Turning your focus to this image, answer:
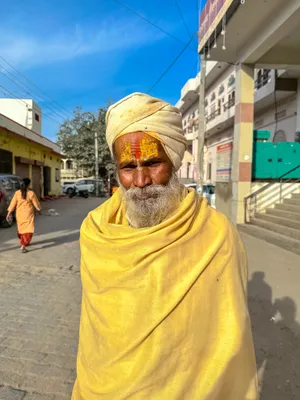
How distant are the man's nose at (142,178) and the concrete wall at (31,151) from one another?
15203 mm

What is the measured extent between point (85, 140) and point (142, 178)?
1337 inches

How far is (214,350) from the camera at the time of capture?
3.73ft

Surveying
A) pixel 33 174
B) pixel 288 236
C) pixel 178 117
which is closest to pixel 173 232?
pixel 178 117

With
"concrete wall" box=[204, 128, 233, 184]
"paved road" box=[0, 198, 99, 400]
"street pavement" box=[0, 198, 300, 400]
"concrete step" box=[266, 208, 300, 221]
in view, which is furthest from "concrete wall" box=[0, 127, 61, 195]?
"concrete wall" box=[204, 128, 233, 184]

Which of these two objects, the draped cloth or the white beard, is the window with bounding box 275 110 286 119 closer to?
the white beard

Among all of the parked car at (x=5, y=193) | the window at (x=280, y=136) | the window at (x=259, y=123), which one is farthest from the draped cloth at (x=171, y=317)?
the window at (x=259, y=123)

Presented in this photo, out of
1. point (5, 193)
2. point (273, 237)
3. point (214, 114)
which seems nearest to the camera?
point (273, 237)

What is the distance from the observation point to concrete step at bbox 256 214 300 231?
733cm

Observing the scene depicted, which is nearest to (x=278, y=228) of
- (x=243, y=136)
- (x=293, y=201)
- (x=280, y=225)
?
(x=280, y=225)

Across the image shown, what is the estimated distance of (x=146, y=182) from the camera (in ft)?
4.36

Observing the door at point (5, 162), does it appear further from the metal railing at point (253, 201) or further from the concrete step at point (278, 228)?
the concrete step at point (278, 228)

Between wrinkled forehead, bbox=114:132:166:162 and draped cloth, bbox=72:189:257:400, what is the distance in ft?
0.95

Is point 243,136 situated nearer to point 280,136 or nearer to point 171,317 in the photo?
point 280,136

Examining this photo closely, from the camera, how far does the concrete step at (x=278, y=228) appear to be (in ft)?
22.7
